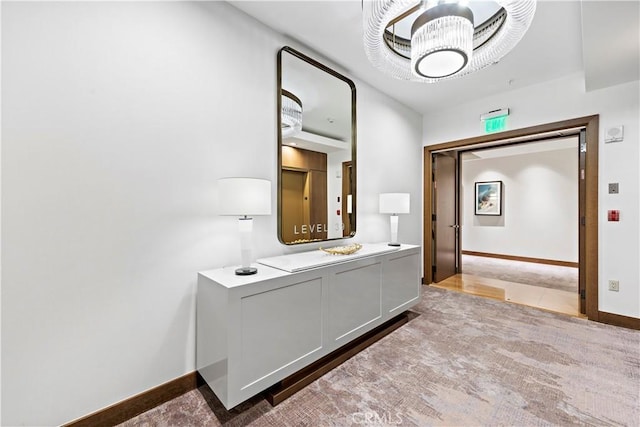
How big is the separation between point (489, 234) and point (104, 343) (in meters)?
7.48

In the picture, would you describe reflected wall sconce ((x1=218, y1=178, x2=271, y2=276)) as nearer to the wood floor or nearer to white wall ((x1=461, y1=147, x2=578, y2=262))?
the wood floor

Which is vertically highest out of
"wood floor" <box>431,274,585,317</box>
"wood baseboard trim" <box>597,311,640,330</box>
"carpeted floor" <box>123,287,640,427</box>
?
"wood baseboard trim" <box>597,311,640,330</box>

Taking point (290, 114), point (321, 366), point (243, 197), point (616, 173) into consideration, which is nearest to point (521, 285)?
point (616, 173)

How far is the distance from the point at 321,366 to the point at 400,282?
1.21m

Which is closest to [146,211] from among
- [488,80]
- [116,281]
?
[116,281]

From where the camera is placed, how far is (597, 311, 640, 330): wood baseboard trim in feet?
8.63

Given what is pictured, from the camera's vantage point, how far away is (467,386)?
178cm

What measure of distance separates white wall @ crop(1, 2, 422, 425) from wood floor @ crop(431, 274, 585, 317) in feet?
11.7

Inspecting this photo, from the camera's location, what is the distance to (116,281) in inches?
59.3

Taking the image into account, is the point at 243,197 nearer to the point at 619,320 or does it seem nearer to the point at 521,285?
the point at 619,320

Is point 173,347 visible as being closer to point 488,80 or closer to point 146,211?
point 146,211

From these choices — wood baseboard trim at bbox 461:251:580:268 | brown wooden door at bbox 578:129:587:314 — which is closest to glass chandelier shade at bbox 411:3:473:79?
brown wooden door at bbox 578:129:587:314

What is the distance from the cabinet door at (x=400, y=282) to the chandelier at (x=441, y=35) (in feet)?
5.40

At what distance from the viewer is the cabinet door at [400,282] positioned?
2542 mm
